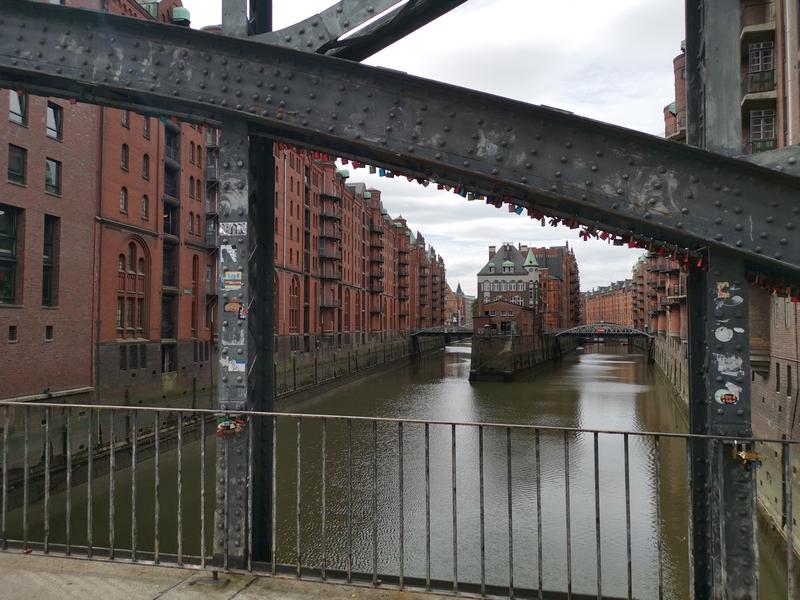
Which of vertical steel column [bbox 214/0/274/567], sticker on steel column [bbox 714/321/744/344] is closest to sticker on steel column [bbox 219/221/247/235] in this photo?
vertical steel column [bbox 214/0/274/567]

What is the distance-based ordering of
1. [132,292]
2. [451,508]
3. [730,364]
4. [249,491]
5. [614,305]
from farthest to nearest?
[614,305]
[132,292]
[451,508]
[249,491]
[730,364]

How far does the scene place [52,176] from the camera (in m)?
20.4

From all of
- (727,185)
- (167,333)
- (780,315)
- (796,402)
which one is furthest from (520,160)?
(167,333)

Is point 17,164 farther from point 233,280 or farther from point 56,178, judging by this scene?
point 233,280

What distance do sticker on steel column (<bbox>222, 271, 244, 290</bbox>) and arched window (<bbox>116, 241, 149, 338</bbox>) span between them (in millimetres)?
23052

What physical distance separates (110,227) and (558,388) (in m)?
33.9

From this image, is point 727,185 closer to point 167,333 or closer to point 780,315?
point 780,315

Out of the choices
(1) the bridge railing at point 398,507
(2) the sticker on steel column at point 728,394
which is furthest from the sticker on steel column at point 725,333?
(1) the bridge railing at point 398,507

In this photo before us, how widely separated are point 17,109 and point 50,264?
17.5 ft

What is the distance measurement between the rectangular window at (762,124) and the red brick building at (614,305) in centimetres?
11126

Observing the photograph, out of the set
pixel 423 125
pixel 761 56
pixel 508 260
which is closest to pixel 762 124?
pixel 761 56

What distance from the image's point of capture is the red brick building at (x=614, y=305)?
136375 millimetres

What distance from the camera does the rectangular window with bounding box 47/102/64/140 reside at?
20.4 metres

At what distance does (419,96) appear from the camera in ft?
11.4
